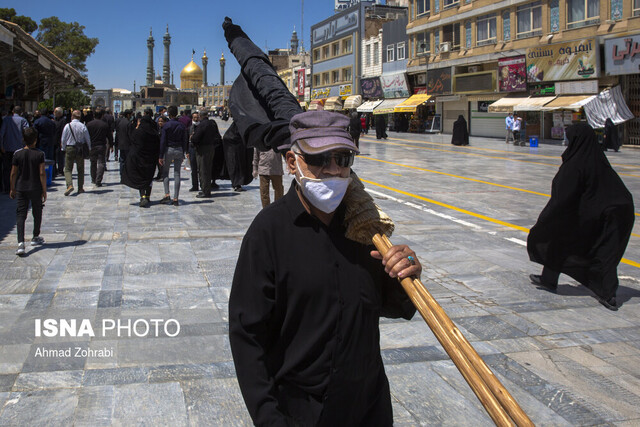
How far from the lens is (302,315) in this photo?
210 cm

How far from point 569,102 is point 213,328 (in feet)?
95.5

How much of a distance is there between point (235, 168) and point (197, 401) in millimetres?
9444

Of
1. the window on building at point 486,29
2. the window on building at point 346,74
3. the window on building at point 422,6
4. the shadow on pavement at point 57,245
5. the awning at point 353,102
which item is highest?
the window on building at point 422,6

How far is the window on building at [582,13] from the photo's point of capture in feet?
97.7

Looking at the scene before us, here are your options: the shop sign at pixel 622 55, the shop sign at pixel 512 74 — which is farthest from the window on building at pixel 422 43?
the shop sign at pixel 622 55

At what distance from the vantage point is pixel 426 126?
45406mm

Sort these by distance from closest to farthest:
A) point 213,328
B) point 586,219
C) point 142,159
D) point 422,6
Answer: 1. point 213,328
2. point 586,219
3. point 142,159
4. point 422,6

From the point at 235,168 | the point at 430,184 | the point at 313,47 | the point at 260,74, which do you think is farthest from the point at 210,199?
the point at 313,47

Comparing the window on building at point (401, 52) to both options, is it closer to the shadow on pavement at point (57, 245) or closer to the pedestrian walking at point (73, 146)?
the pedestrian walking at point (73, 146)

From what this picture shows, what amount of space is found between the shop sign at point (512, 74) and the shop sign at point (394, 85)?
37.9 feet

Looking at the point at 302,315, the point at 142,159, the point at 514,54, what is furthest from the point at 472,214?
the point at 514,54

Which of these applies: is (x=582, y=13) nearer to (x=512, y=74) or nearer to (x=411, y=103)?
(x=512, y=74)

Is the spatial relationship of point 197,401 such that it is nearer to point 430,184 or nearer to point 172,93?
point 430,184

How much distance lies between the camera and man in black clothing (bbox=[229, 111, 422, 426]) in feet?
6.78
